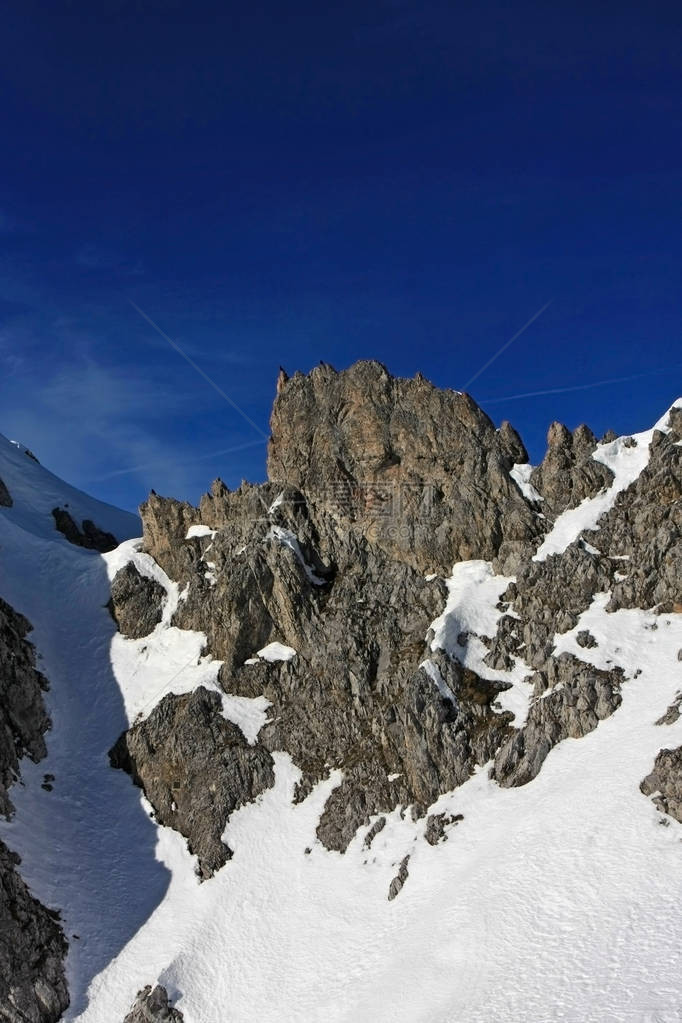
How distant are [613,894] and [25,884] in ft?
114

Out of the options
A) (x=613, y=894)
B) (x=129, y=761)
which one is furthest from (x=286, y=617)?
(x=613, y=894)

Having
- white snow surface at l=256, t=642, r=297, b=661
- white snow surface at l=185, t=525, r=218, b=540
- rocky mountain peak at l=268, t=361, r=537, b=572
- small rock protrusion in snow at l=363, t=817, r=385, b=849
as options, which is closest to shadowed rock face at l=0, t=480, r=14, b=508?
white snow surface at l=185, t=525, r=218, b=540

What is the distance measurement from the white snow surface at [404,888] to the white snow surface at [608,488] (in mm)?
5510

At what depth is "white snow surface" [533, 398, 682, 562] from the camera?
58.8 metres

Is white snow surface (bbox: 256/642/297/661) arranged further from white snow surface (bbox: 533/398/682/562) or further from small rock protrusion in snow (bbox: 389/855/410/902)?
white snow surface (bbox: 533/398/682/562)

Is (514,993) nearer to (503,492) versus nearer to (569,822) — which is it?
(569,822)

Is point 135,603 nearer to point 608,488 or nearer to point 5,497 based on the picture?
point 5,497

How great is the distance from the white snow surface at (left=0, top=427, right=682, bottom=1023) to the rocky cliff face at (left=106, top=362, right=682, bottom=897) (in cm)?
159

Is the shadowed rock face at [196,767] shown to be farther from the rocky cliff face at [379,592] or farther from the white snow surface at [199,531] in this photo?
the white snow surface at [199,531]

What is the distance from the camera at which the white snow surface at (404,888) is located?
31.8m

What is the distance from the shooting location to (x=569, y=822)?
39.0 m

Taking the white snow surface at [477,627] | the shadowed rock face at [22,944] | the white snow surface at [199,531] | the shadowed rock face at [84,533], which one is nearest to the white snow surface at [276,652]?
the white snow surface at [477,627]

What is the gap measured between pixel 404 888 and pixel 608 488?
113ft

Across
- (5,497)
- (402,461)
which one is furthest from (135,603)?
(5,497)
